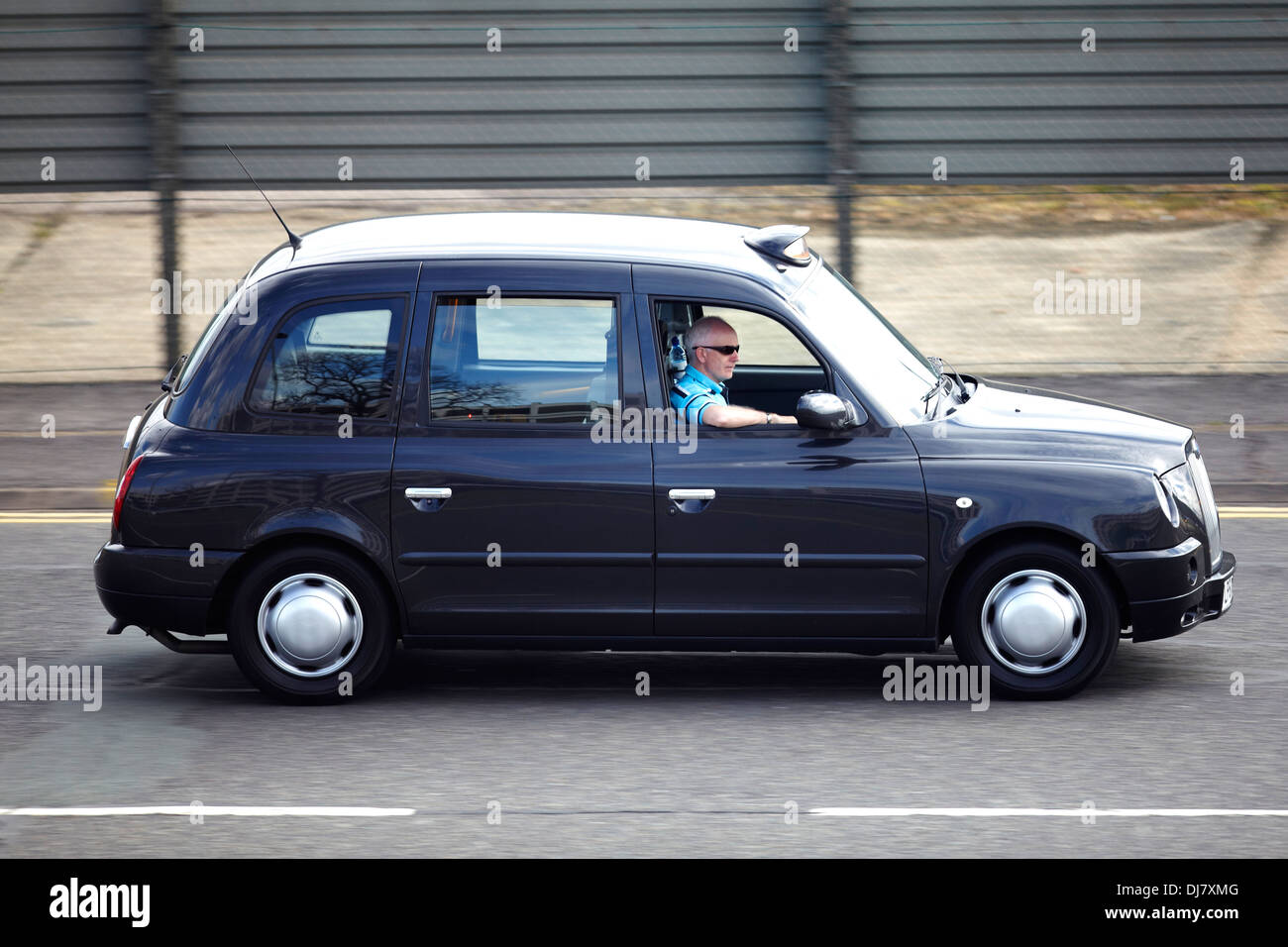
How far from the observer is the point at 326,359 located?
22.9ft

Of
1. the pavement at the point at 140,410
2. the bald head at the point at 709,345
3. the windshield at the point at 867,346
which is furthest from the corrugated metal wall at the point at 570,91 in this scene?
the bald head at the point at 709,345

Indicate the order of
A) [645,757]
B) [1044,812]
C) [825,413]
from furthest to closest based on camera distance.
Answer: [825,413], [645,757], [1044,812]

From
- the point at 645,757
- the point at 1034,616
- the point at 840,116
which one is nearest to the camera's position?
the point at 645,757

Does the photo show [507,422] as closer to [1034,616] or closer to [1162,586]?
[1034,616]

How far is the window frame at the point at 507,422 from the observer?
270 inches

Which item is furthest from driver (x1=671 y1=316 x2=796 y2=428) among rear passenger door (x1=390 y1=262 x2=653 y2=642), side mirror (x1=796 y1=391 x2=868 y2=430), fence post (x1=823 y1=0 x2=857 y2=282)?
fence post (x1=823 y1=0 x2=857 y2=282)

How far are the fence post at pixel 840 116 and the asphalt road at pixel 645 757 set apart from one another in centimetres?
578

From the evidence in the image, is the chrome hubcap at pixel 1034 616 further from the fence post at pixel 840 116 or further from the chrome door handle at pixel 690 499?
the fence post at pixel 840 116

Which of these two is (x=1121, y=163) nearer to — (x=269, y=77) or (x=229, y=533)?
(x=269, y=77)

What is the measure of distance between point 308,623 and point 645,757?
1418mm

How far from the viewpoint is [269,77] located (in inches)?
530

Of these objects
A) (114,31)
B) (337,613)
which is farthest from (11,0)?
(337,613)

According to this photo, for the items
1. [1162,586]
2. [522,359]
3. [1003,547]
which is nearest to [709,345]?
[522,359]

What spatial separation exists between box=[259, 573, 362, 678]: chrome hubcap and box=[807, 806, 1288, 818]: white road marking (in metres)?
2.04
